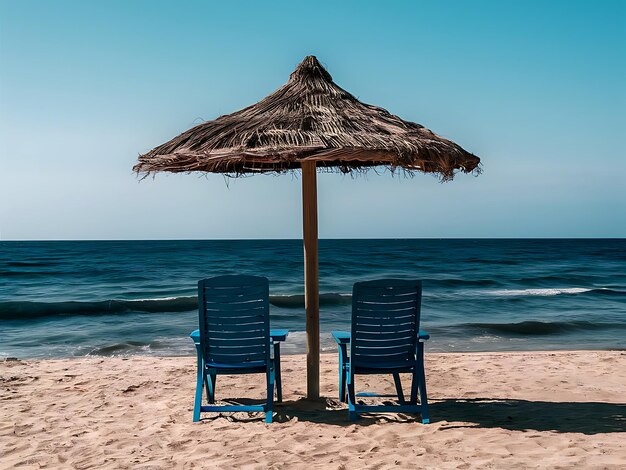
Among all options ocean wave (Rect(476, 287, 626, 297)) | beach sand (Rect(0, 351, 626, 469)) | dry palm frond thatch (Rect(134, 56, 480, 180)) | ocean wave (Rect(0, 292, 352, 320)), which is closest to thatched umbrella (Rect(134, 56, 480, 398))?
dry palm frond thatch (Rect(134, 56, 480, 180))

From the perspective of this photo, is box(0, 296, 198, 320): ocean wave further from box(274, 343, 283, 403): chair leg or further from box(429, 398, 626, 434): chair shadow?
box(429, 398, 626, 434): chair shadow

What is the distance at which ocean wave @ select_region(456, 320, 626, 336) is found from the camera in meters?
11.5

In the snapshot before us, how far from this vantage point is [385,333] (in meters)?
4.42

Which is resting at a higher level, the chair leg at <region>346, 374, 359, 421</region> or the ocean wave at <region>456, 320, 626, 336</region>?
the chair leg at <region>346, 374, 359, 421</region>

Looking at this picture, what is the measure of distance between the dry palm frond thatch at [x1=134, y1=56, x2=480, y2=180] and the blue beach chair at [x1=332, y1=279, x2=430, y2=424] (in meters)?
0.92

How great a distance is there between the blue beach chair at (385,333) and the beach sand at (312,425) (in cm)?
30

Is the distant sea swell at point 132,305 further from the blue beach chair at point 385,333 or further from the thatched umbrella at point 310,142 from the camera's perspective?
the blue beach chair at point 385,333

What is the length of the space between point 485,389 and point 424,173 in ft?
6.86

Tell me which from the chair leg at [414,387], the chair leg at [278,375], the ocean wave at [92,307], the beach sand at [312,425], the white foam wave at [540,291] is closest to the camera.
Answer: the beach sand at [312,425]

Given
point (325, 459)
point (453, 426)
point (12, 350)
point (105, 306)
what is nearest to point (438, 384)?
point (453, 426)

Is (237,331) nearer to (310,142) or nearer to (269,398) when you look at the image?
(269,398)

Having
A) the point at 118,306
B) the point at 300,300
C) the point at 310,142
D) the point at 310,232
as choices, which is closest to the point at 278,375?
the point at 310,232

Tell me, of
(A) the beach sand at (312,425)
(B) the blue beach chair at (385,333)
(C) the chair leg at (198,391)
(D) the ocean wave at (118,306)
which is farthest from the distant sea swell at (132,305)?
(B) the blue beach chair at (385,333)

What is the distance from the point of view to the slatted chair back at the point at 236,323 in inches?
174
